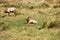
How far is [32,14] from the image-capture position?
457 inches

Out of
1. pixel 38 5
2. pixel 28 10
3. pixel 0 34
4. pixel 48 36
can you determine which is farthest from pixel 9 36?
pixel 38 5

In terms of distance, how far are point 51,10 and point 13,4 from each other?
2.60 metres

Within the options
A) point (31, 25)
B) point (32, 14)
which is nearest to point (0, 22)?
point (31, 25)

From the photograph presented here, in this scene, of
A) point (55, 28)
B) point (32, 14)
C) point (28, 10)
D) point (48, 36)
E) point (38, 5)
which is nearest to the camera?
point (48, 36)

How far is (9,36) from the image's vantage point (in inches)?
328

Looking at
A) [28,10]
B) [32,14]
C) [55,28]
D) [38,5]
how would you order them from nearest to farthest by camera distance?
[55,28] < [32,14] < [28,10] < [38,5]

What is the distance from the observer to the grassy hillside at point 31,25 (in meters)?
8.32

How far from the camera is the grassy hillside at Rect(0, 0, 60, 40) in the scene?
8.32 meters

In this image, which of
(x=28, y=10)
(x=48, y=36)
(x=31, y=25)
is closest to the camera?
(x=48, y=36)

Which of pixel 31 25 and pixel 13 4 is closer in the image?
pixel 31 25

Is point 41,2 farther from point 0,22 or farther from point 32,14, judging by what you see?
point 0,22

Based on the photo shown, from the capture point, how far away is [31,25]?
9.69 metres

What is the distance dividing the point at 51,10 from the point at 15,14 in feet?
6.37

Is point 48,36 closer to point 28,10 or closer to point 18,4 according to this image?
point 28,10
